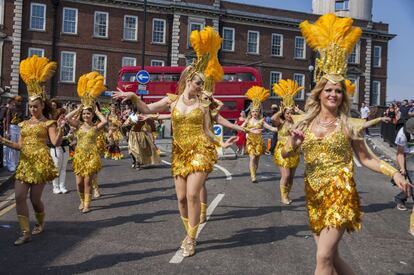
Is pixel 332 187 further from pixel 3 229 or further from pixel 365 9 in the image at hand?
pixel 365 9

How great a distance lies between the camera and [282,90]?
9.67 meters

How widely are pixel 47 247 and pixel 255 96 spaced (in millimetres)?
7094

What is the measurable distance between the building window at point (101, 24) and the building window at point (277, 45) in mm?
15811

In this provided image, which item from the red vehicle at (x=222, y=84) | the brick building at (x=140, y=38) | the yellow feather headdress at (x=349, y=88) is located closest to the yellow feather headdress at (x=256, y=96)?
the yellow feather headdress at (x=349, y=88)

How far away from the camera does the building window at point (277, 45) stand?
44594 mm

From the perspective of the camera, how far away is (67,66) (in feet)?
123

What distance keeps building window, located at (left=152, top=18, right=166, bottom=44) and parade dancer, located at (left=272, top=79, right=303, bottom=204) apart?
31.5 meters

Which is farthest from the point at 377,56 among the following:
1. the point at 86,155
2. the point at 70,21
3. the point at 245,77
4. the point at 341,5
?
the point at 86,155

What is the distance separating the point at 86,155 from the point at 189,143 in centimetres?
326

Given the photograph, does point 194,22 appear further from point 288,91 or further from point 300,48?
point 288,91

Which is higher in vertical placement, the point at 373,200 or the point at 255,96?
the point at 255,96

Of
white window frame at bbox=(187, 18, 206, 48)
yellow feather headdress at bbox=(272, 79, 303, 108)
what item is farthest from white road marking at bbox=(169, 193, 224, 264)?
white window frame at bbox=(187, 18, 206, 48)

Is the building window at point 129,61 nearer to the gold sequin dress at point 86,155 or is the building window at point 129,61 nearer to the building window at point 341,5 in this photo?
the building window at point 341,5

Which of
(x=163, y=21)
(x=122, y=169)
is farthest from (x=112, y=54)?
(x=122, y=169)
